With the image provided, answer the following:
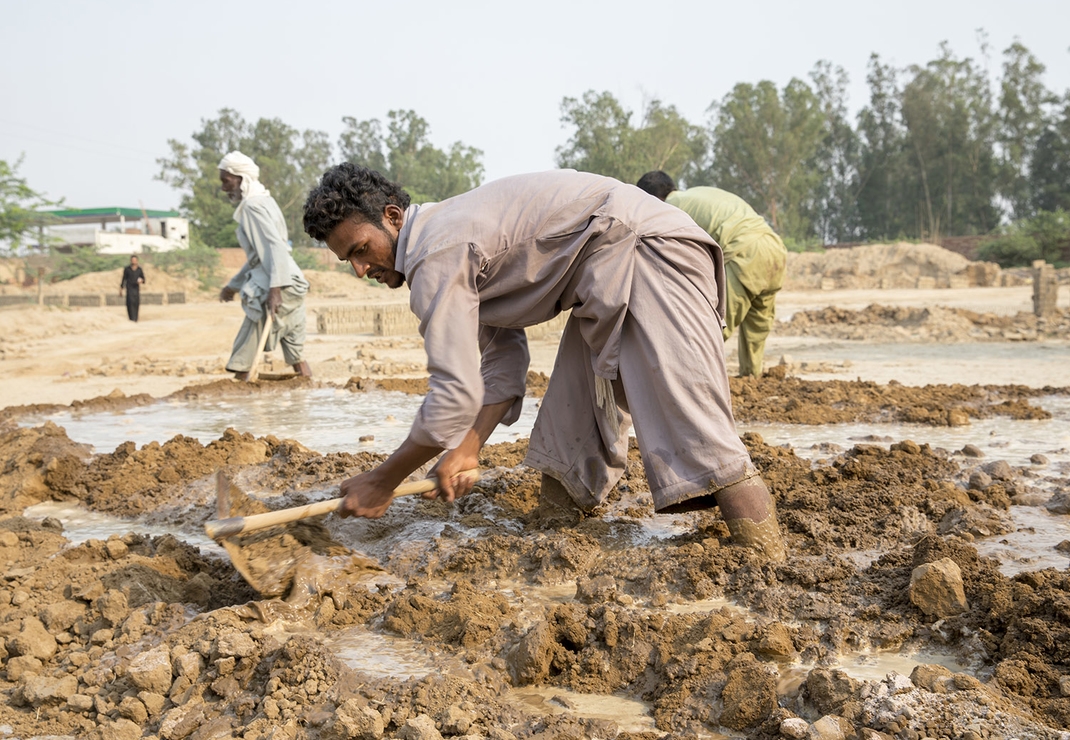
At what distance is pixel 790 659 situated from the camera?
226cm

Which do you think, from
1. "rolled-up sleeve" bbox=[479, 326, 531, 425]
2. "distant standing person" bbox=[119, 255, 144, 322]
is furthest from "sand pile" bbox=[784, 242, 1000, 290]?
"rolled-up sleeve" bbox=[479, 326, 531, 425]

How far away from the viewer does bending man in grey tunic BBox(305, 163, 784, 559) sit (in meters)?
2.55

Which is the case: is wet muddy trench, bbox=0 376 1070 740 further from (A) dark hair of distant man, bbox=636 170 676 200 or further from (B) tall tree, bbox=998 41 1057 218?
(B) tall tree, bbox=998 41 1057 218

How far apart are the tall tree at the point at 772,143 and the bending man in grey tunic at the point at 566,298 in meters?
45.6

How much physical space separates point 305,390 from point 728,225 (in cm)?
375

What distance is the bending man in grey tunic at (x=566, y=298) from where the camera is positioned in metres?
2.55

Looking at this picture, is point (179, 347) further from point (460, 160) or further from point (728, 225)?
point (460, 160)

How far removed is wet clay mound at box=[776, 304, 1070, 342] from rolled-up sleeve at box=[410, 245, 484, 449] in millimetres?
10347

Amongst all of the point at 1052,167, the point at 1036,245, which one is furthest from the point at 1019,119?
the point at 1036,245

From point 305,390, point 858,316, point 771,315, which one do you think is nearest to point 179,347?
point 305,390

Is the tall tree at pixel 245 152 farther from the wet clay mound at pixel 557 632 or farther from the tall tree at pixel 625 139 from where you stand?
the wet clay mound at pixel 557 632

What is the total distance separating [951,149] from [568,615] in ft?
165

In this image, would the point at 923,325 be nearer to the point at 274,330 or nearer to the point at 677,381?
the point at 274,330

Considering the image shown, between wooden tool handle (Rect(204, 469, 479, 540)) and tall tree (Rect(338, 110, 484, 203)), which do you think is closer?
wooden tool handle (Rect(204, 469, 479, 540))
